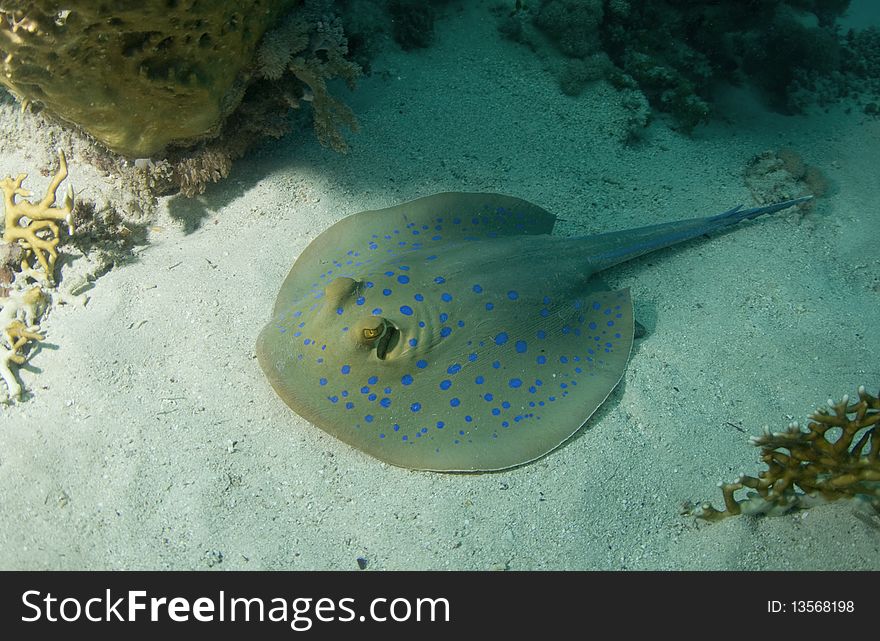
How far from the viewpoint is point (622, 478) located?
374cm

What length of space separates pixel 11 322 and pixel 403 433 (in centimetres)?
337

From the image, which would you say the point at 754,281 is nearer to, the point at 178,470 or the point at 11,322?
the point at 178,470

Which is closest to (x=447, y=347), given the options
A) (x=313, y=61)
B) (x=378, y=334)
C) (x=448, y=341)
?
(x=448, y=341)

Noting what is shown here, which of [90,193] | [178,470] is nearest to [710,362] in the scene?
[178,470]

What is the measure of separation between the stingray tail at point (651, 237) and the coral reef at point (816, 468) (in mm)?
1989

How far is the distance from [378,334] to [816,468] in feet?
9.30

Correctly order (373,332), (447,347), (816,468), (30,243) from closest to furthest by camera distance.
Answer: (816,468)
(373,332)
(447,347)
(30,243)

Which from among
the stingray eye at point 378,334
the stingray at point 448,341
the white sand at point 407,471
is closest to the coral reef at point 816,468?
the white sand at point 407,471

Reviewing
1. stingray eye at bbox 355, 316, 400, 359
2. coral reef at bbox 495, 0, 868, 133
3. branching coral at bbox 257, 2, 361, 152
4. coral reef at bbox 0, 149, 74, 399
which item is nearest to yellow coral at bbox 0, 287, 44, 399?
coral reef at bbox 0, 149, 74, 399

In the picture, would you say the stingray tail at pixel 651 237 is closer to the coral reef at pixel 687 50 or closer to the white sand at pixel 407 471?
the white sand at pixel 407 471

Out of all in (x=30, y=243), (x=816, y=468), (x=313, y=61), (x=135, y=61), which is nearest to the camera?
(x=816, y=468)

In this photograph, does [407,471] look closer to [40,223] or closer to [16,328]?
[16,328]

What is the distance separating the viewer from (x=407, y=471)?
11.9ft

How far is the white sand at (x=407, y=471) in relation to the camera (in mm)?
3381
